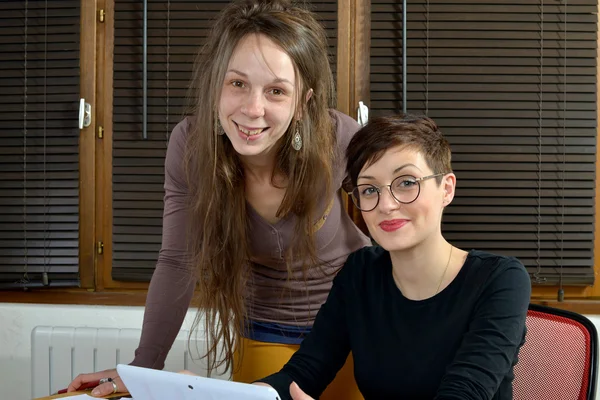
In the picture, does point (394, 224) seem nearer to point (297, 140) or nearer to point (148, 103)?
point (297, 140)

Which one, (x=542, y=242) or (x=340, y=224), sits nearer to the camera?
(x=340, y=224)

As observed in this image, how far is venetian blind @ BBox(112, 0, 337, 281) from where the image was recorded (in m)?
2.57

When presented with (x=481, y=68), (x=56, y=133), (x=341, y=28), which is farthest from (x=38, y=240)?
(x=481, y=68)

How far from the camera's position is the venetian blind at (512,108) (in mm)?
2496

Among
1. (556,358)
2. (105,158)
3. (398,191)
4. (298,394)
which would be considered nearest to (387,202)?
(398,191)

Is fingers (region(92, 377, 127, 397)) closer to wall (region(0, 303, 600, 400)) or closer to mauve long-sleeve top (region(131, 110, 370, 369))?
mauve long-sleeve top (region(131, 110, 370, 369))

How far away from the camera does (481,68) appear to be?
251 centimetres

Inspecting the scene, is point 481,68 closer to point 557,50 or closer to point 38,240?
point 557,50

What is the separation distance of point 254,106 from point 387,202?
0.32 m

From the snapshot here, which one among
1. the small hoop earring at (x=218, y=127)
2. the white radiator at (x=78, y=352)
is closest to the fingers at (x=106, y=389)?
the small hoop earring at (x=218, y=127)

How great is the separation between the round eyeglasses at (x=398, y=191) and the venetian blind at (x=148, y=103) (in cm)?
128

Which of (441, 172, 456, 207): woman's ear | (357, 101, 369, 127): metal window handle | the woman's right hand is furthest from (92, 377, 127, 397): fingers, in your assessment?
(357, 101, 369, 127): metal window handle

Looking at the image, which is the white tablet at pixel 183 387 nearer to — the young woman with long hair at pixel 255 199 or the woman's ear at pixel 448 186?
the young woman with long hair at pixel 255 199

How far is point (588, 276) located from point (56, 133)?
194cm
